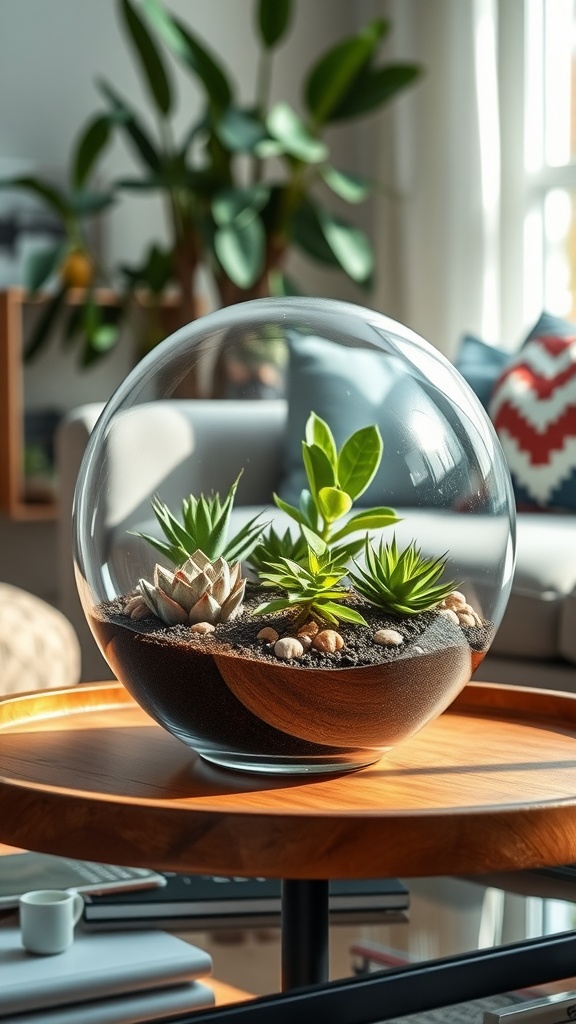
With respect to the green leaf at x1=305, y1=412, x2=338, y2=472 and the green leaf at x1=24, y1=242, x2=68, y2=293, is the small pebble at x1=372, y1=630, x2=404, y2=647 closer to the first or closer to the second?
the green leaf at x1=305, y1=412, x2=338, y2=472

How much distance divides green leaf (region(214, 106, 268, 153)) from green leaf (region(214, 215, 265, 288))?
8.2 inches

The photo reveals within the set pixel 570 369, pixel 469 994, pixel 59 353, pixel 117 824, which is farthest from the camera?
pixel 59 353

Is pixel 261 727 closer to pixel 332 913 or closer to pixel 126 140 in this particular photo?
pixel 332 913

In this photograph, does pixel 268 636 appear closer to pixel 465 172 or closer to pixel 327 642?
pixel 327 642

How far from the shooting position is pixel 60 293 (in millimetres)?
3885

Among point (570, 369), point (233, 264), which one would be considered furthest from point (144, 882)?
point (233, 264)

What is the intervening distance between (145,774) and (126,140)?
3.82m

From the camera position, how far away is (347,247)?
377cm

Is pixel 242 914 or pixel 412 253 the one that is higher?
pixel 412 253

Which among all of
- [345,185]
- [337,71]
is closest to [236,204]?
[345,185]

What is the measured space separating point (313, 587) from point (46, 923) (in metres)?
0.36

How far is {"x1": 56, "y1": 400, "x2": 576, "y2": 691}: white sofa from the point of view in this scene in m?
0.76

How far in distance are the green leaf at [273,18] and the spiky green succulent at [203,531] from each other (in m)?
3.20

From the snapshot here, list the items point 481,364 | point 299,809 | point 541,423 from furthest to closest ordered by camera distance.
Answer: point 481,364, point 541,423, point 299,809
